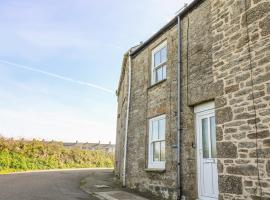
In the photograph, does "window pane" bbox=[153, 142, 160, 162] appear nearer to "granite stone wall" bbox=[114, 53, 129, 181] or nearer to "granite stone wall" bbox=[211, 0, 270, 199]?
"granite stone wall" bbox=[114, 53, 129, 181]

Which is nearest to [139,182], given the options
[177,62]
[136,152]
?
[136,152]

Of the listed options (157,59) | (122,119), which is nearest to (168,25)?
(157,59)

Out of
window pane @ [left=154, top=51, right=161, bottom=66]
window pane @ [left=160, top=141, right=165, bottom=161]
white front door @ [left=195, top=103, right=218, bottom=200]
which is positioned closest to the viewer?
white front door @ [left=195, top=103, right=218, bottom=200]

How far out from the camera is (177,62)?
32.1 feet

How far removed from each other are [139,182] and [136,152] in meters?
1.24

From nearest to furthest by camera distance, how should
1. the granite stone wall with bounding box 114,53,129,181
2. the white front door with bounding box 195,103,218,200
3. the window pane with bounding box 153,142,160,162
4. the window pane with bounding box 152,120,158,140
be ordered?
the white front door with bounding box 195,103,218,200 → the window pane with bounding box 153,142,160,162 → the window pane with bounding box 152,120,158,140 → the granite stone wall with bounding box 114,53,129,181

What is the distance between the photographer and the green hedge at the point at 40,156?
22094mm

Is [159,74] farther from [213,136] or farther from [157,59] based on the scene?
→ [213,136]

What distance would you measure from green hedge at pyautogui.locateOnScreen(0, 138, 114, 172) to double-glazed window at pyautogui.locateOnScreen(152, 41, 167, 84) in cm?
1478

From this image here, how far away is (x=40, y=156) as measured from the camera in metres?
24.7

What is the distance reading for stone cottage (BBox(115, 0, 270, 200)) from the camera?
6.16 m

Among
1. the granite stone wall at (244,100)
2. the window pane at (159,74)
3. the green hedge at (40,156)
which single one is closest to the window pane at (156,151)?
the window pane at (159,74)

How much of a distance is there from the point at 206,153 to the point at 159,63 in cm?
454

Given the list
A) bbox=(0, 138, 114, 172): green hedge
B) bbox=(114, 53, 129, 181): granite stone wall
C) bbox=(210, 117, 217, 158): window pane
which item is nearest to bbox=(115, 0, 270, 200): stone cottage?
bbox=(210, 117, 217, 158): window pane
